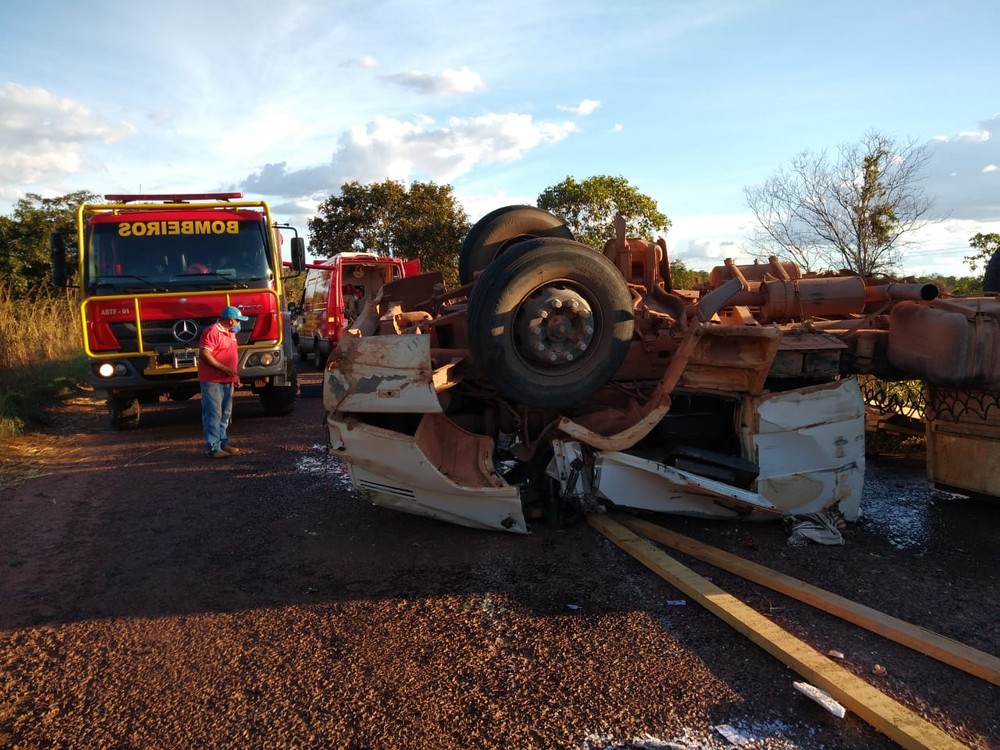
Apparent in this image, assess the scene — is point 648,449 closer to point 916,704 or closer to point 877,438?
point 916,704

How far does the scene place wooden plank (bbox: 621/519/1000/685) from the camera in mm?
2752

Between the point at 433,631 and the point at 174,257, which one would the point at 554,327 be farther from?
the point at 174,257

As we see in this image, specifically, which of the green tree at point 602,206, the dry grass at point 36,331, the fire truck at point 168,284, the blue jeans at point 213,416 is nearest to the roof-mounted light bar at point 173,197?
the fire truck at point 168,284

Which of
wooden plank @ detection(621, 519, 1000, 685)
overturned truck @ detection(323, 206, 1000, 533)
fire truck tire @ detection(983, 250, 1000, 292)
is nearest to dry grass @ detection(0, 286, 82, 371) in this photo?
overturned truck @ detection(323, 206, 1000, 533)

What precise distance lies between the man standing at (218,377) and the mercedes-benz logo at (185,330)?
2.49ft

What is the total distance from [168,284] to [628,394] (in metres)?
5.71

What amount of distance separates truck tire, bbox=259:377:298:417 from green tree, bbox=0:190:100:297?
492 inches

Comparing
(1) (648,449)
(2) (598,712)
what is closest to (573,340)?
(1) (648,449)

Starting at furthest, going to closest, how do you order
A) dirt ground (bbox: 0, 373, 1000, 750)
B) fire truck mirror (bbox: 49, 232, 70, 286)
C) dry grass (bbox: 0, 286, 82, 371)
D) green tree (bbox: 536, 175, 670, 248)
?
1. green tree (bbox: 536, 175, 670, 248)
2. dry grass (bbox: 0, 286, 82, 371)
3. fire truck mirror (bbox: 49, 232, 70, 286)
4. dirt ground (bbox: 0, 373, 1000, 750)

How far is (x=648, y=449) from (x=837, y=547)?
1.21m

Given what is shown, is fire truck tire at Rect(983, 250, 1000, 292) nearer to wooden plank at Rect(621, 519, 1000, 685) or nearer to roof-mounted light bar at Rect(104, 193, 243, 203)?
wooden plank at Rect(621, 519, 1000, 685)

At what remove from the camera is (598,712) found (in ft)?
8.34

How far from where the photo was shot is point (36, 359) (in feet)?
45.8

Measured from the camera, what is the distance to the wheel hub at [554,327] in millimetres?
4129
